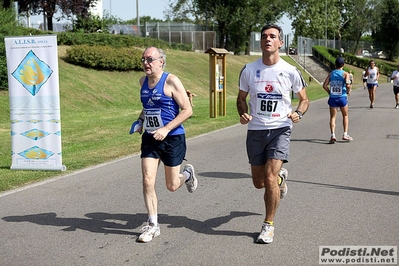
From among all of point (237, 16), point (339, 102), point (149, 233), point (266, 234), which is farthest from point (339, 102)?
point (237, 16)

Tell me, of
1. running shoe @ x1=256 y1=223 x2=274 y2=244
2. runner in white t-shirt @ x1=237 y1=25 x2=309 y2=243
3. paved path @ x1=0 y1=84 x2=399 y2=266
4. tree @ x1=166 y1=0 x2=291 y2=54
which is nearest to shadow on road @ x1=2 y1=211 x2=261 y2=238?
paved path @ x1=0 y1=84 x2=399 y2=266

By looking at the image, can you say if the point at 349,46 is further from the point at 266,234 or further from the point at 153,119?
the point at 266,234

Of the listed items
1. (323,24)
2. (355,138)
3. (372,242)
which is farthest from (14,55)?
(323,24)

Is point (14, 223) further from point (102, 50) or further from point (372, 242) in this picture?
point (102, 50)

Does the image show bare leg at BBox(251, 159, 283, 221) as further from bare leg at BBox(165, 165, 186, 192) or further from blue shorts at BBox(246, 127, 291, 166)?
bare leg at BBox(165, 165, 186, 192)

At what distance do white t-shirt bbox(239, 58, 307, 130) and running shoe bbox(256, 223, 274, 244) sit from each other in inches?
38.2

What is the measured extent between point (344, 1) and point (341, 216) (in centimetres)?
9732

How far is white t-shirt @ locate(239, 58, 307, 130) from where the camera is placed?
19.5 feet

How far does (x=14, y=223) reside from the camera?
659 cm

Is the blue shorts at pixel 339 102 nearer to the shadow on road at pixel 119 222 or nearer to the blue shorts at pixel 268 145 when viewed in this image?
the shadow on road at pixel 119 222

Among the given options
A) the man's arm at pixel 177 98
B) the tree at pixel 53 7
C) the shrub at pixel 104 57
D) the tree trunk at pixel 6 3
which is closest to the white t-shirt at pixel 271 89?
the man's arm at pixel 177 98

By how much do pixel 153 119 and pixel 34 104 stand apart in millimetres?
4508

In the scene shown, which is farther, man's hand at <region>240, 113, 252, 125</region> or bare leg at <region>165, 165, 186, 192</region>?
bare leg at <region>165, 165, 186, 192</region>

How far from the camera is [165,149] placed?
20.1ft
